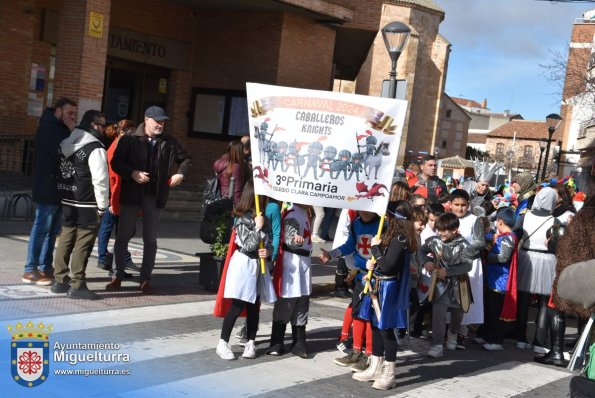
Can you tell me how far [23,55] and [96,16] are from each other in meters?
3.20

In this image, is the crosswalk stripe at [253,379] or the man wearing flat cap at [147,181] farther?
the man wearing flat cap at [147,181]

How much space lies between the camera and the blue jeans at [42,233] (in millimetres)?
8977

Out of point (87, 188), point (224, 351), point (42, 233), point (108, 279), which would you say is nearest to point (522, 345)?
point (224, 351)

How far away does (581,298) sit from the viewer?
11.3 feet

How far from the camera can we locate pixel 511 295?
9.19 m

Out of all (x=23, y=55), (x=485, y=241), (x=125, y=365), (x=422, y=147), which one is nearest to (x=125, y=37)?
(x=23, y=55)

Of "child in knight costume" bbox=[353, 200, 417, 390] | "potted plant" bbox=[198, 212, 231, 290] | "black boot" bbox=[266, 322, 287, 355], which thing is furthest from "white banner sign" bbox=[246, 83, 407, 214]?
"potted plant" bbox=[198, 212, 231, 290]

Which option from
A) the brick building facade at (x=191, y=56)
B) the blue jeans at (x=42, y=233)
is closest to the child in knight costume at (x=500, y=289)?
the blue jeans at (x=42, y=233)

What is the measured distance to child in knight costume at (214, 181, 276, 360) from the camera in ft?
23.0

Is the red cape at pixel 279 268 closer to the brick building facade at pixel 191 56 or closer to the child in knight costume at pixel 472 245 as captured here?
the child in knight costume at pixel 472 245

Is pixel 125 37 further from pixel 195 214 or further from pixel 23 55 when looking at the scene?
pixel 195 214

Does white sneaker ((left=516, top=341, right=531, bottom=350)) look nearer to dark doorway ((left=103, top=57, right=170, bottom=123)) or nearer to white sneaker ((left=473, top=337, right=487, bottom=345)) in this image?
white sneaker ((left=473, top=337, right=487, bottom=345))

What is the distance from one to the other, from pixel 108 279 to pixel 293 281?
3522mm

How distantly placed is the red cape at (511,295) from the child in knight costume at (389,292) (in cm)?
272
